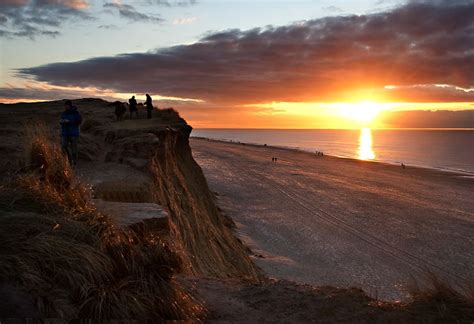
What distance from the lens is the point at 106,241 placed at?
17.0ft

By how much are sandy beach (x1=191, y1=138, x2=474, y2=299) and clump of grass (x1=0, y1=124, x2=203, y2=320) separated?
3.61m

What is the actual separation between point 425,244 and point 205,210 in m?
14.1

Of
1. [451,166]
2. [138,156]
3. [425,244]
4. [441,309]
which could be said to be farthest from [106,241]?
[451,166]

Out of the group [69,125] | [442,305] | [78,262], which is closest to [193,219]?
[69,125]

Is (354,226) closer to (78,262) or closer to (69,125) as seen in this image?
(69,125)

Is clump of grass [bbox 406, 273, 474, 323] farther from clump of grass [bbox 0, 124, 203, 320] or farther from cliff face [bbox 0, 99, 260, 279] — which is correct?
cliff face [bbox 0, 99, 260, 279]

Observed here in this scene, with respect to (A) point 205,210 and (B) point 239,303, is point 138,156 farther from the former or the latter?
(B) point 239,303

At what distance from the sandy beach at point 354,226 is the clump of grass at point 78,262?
3606 millimetres

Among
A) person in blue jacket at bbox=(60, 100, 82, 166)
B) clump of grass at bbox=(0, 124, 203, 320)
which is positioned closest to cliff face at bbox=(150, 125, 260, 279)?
person in blue jacket at bbox=(60, 100, 82, 166)

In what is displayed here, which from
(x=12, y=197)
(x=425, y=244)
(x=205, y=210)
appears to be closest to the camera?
(x=12, y=197)

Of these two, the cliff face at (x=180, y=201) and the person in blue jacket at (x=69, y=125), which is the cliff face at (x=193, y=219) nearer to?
the cliff face at (x=180, y=201)

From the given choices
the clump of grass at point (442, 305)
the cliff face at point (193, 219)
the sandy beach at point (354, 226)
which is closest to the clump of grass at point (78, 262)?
the clump of grass at point (442, 305)

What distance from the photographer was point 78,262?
4648 millimetres

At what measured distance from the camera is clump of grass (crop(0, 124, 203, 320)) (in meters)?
4.25
